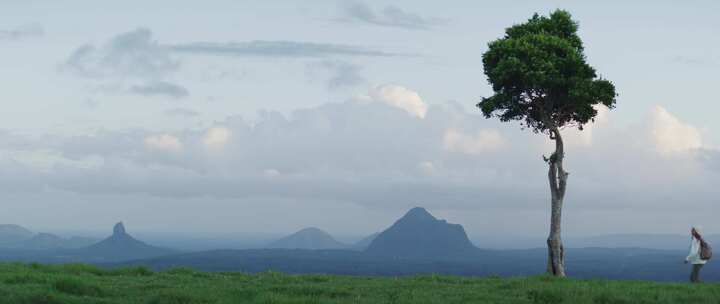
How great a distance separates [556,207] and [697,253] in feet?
24.2

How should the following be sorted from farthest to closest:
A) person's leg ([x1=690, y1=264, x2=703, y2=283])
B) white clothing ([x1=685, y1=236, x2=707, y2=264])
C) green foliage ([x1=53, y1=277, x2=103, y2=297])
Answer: white clothing ([x1=685, y1=236, x2=707, y2=264]) < person's leg ([x1=690, y1=264, x2=703, y2=283]) < green foliage ([x1=53, y1=277, x2=103, y2=297])

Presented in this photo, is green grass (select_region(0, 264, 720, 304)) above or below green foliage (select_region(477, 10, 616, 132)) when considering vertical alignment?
below

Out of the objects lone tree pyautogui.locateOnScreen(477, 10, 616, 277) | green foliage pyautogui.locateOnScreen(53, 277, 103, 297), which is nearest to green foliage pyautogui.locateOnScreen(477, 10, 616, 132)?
lone tree pyautogui.locateOnScreen(477, 10, 616, 277)

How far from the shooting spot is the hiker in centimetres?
3853

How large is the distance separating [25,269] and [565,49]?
2785cm

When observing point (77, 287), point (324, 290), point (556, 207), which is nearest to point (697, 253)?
point (556, 207)

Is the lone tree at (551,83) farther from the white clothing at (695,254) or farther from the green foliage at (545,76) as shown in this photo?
the white clothing at (695,254)

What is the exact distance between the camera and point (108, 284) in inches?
1273

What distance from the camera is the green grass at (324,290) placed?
Result: 1073 inches

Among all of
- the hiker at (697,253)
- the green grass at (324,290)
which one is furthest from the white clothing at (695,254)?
the green grass at (324,290)

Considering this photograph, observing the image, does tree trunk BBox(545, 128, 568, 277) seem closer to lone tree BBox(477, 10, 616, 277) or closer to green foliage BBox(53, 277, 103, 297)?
lone tree BBox(477, 10, 616, 277)

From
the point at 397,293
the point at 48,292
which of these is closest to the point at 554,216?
the point at 397,293

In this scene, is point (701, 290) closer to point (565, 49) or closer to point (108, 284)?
point (565, 49)

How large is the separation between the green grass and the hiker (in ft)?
14.3
